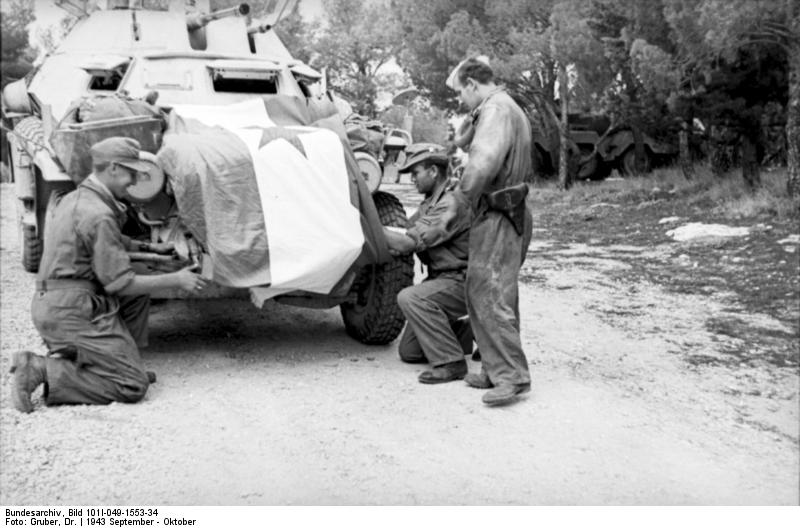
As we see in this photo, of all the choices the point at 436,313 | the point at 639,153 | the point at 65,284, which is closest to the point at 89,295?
the point at 65,284

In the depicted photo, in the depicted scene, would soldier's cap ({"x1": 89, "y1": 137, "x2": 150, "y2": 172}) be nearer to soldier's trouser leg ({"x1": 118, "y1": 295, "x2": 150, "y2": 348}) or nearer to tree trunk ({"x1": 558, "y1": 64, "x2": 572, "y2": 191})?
soldier's trouser leg ({"x1": 118, "y1": 295, "x2": 150, "y2": 348})

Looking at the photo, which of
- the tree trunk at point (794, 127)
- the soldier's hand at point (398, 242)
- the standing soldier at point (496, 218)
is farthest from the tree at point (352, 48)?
the standing soldier at point (496, 218)

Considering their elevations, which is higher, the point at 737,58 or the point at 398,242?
the point at 737,58

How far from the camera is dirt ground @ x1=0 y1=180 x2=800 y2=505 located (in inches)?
167

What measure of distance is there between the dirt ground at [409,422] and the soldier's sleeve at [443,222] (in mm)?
832

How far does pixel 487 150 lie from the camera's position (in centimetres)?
541

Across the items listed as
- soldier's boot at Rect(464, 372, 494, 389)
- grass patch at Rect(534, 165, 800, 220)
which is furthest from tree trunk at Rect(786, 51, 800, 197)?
soldier's boot at Rect(464, 372, 494, 389)

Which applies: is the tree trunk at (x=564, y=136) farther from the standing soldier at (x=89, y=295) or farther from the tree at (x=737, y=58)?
the standing soldier at (x=89, y=295)

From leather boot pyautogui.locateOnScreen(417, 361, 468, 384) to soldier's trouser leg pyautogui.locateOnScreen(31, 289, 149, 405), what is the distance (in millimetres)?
1571

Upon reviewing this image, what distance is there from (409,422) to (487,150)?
1.48m

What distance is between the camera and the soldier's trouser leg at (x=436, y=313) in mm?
5918

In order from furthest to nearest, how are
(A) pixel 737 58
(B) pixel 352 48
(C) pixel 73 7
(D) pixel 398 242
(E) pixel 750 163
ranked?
(B) pixel 352 48 < (E) pixel 750 163 < (A) pixel 737 58 < (C) pixel 73 7 < (D) pixel 398 242

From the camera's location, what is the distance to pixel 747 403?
18.9ft

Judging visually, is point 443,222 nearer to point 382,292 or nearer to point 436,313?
point 436,313
